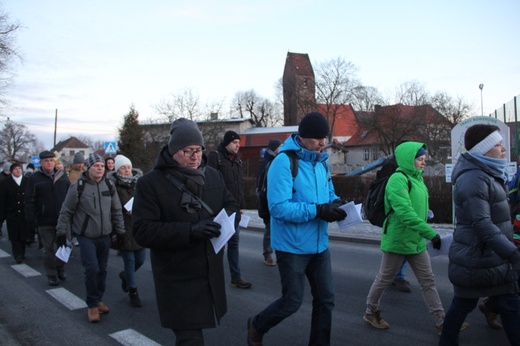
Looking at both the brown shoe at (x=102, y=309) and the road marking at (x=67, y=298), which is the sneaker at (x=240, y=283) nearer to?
the brown shoe at (x=102, y=309)

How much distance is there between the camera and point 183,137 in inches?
114

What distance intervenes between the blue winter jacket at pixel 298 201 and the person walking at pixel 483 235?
41.6 inches

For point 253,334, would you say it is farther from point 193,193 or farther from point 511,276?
point 511,276

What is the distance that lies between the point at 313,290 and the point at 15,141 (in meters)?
79.1

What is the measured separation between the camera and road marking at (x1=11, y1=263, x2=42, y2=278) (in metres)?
7.48

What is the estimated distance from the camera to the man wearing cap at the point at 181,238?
2.67 metres

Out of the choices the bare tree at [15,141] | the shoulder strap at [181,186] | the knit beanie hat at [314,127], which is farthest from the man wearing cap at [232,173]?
the bare tree at [15,141]

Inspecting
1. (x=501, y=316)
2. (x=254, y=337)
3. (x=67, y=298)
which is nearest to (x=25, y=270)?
(x=67, y=298)

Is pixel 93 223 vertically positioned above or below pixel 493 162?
below

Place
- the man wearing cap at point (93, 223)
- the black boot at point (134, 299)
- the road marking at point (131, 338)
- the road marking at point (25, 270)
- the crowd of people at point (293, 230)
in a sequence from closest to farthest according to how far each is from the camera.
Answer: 1. the crowd of people at point (293, 230)
2. the road marking at point (131, 338)
3. the man wearing cap at point (93, 223)
4. the black boot at point (134, 299)
5. the road marking at point (25, 270)

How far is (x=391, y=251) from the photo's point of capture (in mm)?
4523

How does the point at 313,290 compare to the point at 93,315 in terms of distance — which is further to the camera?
the point at 93,315

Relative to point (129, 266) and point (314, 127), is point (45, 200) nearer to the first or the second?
point (129, 266)

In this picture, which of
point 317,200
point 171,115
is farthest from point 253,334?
point 171,115
